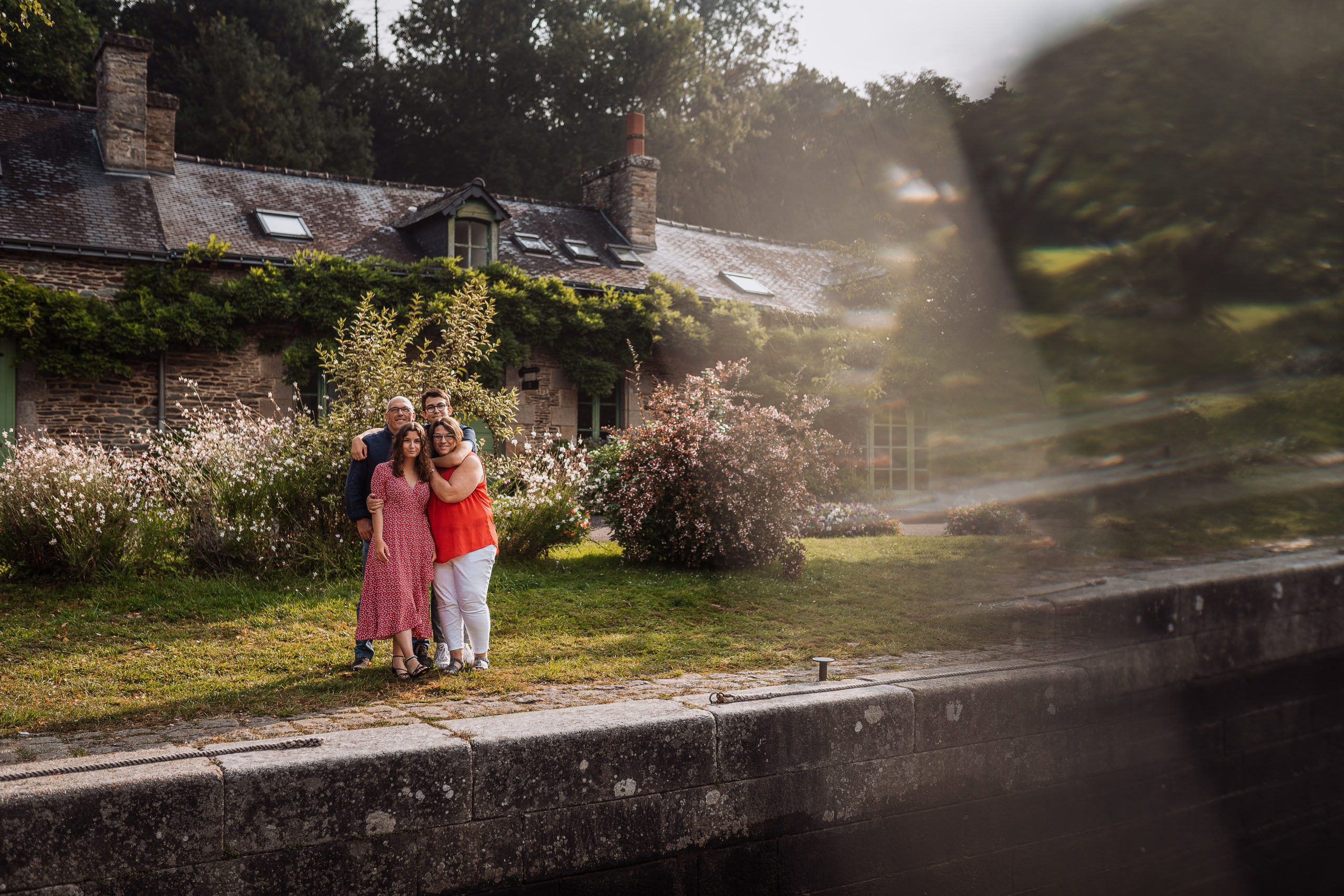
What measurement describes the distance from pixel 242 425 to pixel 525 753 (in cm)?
644

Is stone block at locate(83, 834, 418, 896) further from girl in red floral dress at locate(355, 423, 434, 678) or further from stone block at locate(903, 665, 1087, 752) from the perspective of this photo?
stone block at locate(903, 665, 1087, 752)

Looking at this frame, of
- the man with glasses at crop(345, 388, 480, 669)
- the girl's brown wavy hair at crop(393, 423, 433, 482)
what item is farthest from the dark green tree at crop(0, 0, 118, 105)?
the girl's brown wavy hair at crop(393, 423, 433, 482)

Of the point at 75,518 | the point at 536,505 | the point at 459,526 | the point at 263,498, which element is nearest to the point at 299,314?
the point at 263,498

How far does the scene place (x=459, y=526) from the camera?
5.38 meters

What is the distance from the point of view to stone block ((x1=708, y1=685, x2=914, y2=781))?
147 inches

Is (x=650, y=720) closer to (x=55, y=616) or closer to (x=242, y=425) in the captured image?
(x=55, y=616)

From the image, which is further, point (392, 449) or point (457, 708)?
point (392, 449)

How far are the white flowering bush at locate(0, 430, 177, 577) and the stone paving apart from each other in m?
3.89

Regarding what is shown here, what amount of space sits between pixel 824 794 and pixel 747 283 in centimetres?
1609

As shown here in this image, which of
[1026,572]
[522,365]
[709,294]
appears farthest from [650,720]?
[709,294]

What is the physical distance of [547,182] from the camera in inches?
1093

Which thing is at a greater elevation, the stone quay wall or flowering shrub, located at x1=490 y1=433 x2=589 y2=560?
flowering shrub, located at x1=490 y1=433 x2=589 y2=560

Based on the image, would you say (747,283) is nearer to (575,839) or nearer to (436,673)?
(436,673)

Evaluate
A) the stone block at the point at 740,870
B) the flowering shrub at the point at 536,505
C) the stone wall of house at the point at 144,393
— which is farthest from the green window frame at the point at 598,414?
the stone block at the point at 740,870
